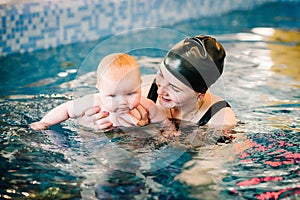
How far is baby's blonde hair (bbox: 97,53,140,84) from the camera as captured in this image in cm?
368

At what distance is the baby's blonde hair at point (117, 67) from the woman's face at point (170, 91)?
0.84ft

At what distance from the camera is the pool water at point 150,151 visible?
338 centimetres

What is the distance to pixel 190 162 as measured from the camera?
3756mm

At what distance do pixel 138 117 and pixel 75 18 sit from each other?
466 cm

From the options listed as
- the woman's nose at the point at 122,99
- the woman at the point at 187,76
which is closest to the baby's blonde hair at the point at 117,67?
the woman's nose at the point at 122,99

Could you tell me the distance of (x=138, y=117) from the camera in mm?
4059

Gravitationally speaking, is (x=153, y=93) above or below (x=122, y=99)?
below

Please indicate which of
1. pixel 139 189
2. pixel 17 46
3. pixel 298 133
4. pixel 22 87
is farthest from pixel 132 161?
pixel 17 46

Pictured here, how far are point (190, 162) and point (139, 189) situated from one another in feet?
1.81

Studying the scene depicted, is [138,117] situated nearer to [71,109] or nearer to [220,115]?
[71,109]

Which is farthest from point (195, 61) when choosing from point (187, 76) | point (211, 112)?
point (211, 112)

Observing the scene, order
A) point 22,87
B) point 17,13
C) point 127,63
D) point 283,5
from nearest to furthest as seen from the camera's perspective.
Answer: point 127,63, point 22,87, point 17,13, point 283,5

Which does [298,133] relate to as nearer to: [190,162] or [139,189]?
[190,162]

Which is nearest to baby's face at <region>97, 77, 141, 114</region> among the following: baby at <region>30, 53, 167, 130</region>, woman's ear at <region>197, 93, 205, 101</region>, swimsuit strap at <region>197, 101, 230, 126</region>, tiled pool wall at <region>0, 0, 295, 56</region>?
baby at <region>30, 53, 167, 130</region>
